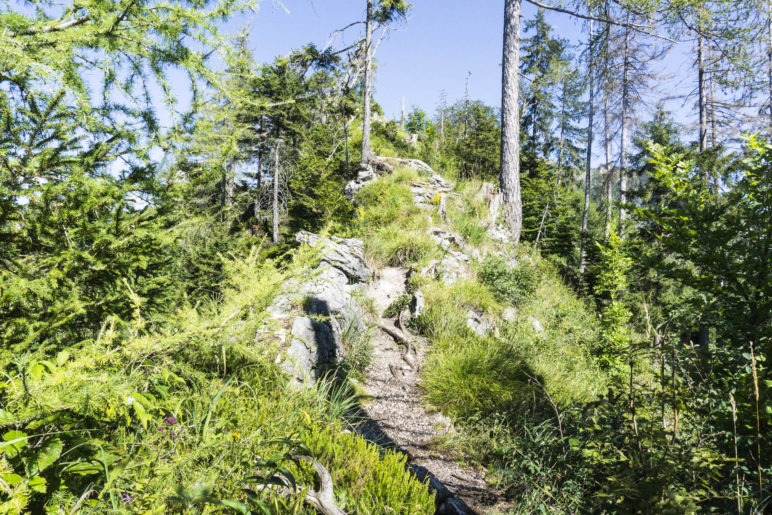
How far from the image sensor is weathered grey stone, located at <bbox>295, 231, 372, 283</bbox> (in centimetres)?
656

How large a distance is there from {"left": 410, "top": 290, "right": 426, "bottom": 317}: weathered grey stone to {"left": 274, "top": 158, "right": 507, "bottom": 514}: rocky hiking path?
0.02 metres

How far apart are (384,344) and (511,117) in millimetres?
7231

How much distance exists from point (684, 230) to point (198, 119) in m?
3.93

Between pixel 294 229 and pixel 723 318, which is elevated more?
pixel 294 229

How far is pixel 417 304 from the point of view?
6.49 m

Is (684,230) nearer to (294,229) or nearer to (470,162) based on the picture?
(294,229)

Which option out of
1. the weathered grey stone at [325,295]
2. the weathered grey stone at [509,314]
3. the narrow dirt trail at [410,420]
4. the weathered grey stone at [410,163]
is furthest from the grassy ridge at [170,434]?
the weathered grey stone at [410,163]

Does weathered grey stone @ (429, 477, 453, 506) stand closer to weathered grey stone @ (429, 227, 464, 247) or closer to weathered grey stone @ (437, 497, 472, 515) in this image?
weathered grey stone @ (437, 497, 472, 515)

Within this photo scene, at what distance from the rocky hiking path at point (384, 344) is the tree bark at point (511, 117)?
1818 millimetres

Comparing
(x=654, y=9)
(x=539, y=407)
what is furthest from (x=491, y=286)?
(x=654, y=9)

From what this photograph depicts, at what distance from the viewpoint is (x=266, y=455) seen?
2330 millimetres

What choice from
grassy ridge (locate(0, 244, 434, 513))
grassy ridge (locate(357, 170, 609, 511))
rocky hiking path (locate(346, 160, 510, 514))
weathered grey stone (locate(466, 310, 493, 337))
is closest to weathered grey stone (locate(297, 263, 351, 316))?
rocky hiking path (locate(346, 160, 510, 514))

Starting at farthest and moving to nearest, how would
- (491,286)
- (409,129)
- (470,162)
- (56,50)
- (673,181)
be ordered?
(409,129) → (470,162) → (491,286) → (673,181) → (56,50)

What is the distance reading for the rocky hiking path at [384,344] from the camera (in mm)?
3346
